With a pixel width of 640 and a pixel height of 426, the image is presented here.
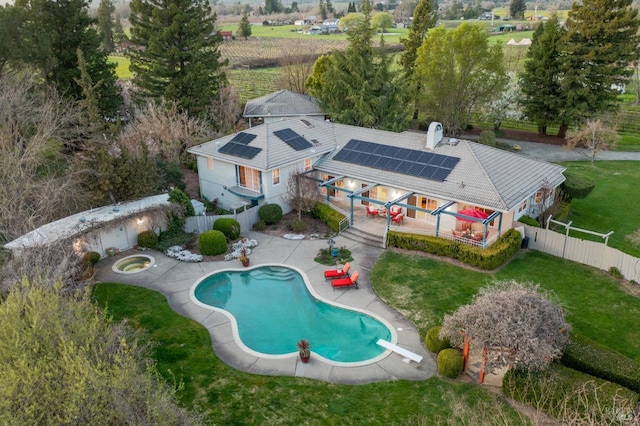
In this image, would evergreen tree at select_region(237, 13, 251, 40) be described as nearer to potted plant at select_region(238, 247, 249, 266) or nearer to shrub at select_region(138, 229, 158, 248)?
shrub at select_region(138, 229, 158, 248)

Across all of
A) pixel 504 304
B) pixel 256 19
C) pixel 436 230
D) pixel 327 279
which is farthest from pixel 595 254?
pixel 256 19

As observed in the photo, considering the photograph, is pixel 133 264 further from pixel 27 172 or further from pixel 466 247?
pixel 466 247

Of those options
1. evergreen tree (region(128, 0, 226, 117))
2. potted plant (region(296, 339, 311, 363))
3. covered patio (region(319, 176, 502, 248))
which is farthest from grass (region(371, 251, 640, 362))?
evergreen tree (region(128, 0, 226, 117))

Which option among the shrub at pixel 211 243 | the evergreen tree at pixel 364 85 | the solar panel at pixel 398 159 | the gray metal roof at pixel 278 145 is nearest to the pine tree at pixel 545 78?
the evergreen tree at pixel 364 85

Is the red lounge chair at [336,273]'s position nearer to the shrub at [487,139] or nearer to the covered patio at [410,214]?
the covered patio at [410,214]

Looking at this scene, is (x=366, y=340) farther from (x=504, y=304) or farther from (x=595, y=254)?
(x=595, y=254)

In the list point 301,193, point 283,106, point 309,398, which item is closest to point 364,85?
point 283,106
